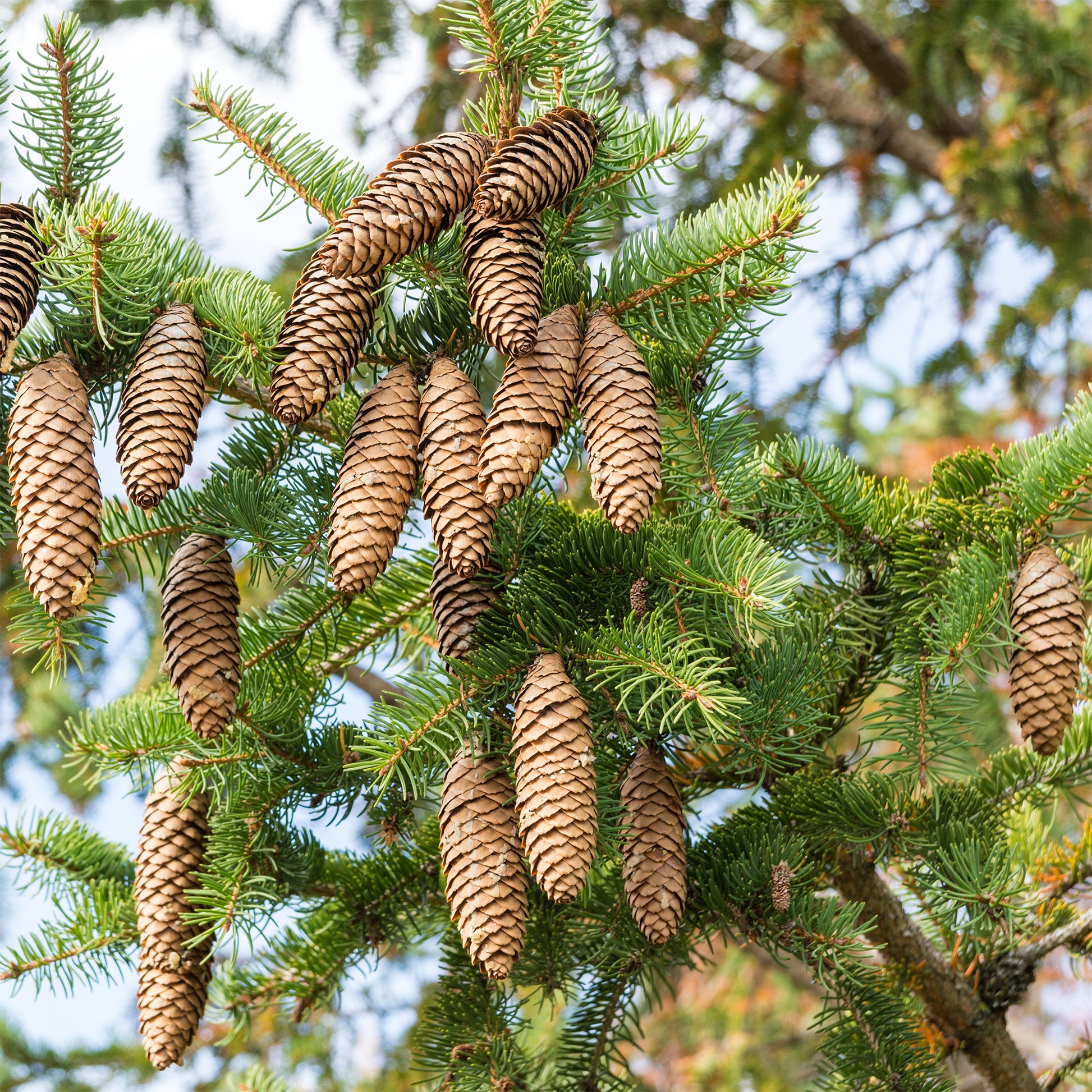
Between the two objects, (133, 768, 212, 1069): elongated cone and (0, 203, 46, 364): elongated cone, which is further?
(133, 768, 212, 1069): elongated cone

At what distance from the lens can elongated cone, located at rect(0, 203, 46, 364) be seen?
942 mm

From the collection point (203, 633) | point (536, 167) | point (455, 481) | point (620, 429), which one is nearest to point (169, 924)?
point (203, 633)

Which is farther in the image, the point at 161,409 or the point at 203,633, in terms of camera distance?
the point at 203,633

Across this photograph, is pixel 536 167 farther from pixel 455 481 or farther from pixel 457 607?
pixel 457 607

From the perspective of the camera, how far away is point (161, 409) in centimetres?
95

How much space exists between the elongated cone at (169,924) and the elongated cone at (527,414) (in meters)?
0.52

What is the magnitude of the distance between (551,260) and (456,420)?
24 cm

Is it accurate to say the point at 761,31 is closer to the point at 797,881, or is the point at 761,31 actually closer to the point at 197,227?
the point at 197,227

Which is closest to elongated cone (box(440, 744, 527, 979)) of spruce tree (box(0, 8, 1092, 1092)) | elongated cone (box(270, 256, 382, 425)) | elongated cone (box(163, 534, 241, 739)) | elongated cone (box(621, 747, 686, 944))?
spruce tree (box(0, 8, 1092, 1092))

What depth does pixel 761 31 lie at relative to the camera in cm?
421

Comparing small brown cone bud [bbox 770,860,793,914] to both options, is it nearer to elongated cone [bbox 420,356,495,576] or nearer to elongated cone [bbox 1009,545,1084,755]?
elongated cone [bbox 1009,545,1084,755]

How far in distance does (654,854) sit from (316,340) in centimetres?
58

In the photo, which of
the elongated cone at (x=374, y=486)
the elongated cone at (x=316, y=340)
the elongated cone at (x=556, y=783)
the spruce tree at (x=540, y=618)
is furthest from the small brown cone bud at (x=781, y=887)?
the elongated cone at (x=316, y=340)

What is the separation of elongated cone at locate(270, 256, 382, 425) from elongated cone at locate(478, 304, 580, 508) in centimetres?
15
